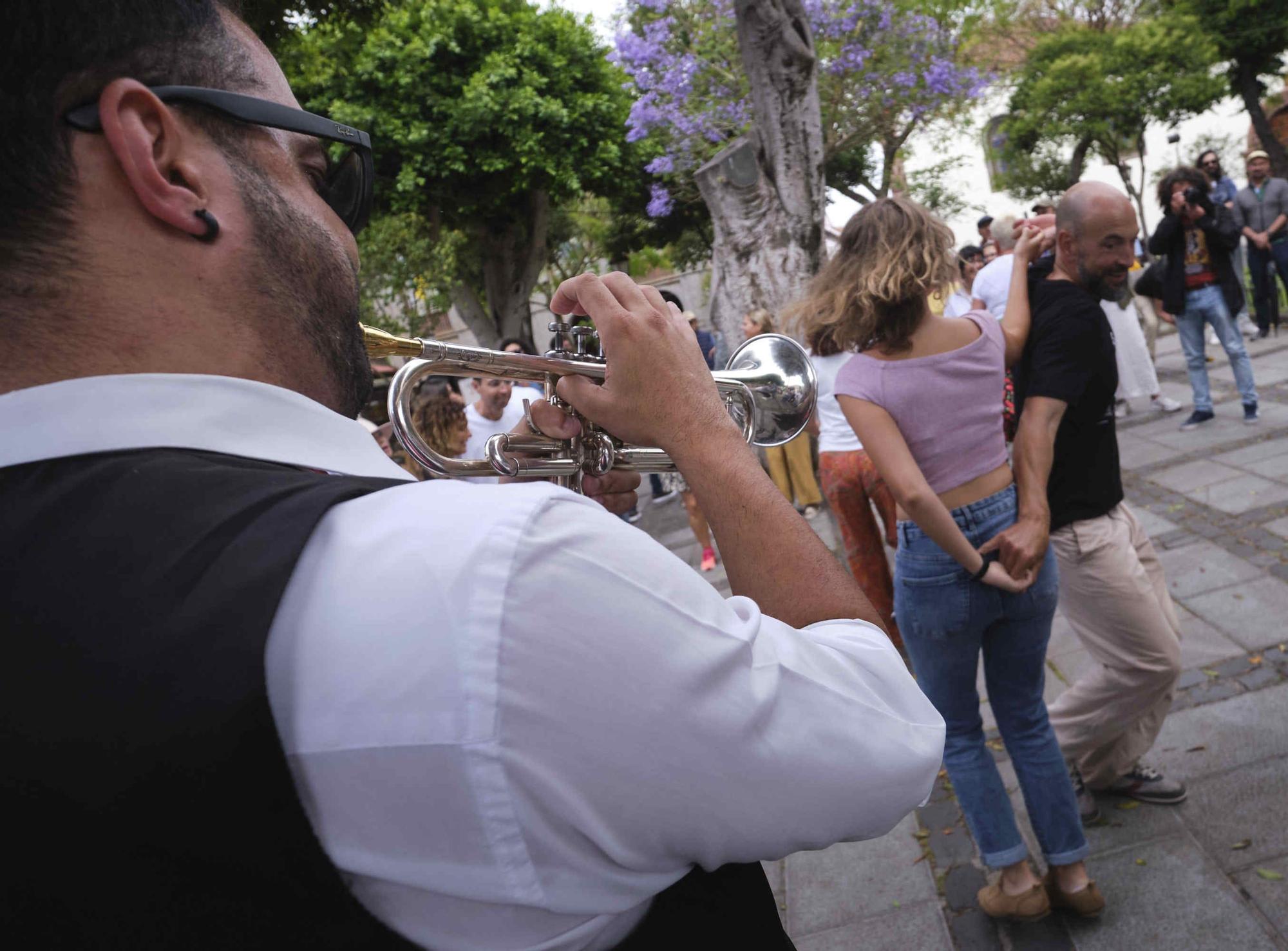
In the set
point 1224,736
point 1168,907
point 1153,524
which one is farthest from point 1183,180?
point 1168,907

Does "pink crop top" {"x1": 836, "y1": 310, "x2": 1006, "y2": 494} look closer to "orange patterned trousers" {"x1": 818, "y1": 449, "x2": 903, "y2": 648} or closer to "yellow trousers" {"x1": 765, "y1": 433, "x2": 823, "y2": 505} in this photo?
"orange patterned trousers" {"x1": 818, "y1": 449, "x2": 903, "y2": 648}

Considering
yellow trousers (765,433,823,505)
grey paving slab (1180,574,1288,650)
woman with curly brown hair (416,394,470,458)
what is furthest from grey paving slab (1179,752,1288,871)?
yellow trousers (765,433,823,505)

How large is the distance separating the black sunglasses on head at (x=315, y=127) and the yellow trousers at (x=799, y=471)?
21.1 feet

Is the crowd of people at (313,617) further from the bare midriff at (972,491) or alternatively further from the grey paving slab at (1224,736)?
the grey paving slab at (1224,736)

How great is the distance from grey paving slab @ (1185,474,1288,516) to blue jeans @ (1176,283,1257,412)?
1.63 meters

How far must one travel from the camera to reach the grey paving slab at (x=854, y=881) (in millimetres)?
2828

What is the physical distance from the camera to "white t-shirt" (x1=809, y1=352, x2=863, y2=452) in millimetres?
4625

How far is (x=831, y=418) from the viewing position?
475 cm

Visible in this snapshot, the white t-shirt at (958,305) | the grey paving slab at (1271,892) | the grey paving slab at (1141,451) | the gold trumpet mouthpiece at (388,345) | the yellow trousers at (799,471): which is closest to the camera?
the gold trumpet mouthpiece at (388,345)

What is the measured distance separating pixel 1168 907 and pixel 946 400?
1.50 m

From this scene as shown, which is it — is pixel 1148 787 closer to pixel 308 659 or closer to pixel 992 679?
pixel 992 679

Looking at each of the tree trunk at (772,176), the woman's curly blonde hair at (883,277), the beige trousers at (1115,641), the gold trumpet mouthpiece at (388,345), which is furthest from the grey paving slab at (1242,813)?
the tree trunk at (772,176)

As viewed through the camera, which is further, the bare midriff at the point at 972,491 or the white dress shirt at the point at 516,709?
the bare midriff at the point at 972,491

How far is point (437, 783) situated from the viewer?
0.70 meters
